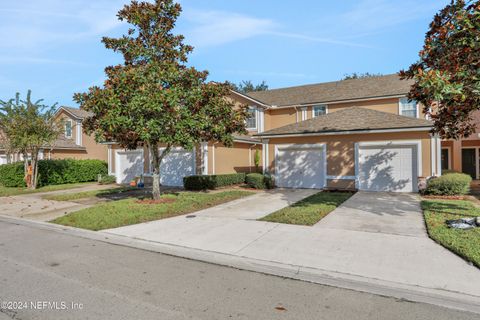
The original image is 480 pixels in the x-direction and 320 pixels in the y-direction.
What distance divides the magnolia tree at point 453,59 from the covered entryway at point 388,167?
6497 millimetres

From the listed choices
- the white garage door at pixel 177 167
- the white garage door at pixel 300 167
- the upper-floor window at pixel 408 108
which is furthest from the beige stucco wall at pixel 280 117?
the white garage door at pixel 177 167

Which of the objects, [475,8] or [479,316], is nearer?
[479,316]

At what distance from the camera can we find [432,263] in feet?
17.5

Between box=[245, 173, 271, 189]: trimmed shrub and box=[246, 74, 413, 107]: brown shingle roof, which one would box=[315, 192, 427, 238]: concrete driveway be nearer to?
box=[245, 173, 271, 189]: trimmed shrub

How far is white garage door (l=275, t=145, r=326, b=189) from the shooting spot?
16516 mm

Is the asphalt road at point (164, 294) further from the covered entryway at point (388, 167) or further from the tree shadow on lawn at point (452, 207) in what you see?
the covered entryway at point (388, 167)

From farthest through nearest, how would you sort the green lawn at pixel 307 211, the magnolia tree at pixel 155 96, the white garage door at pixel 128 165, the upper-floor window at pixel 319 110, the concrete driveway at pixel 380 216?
the upper-floor window at pixel 319 110
the white garage door at pixel 128 165
the magnolia tree at pixel 155 96
the green lawn at pixel 307 211
the concrete driveway at pixel 380 216

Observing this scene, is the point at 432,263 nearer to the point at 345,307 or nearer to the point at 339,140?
the point at 345,307

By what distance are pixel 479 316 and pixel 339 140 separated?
12.7 m

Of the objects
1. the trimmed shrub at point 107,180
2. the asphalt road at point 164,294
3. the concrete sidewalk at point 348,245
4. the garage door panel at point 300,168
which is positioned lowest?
the asphalt road at point 164,294

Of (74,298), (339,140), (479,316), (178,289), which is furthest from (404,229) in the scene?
(339,140)

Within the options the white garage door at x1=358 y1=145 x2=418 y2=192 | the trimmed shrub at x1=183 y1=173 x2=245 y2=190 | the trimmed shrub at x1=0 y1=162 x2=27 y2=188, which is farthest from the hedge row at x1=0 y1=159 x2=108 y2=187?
the white garage door at x1=358 y1=145 x2=418 y2=192

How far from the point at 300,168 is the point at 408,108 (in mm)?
9543

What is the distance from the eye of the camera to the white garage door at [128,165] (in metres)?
21.3
